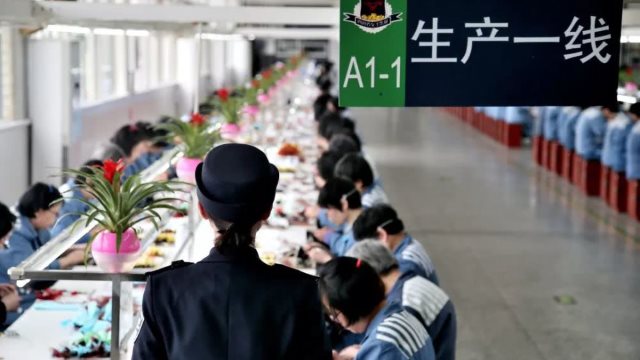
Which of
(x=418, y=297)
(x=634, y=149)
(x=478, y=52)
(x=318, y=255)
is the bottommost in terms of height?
(x=318, y=255)

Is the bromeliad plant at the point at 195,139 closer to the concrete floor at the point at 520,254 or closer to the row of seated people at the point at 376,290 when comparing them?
the row of seated people at the point at 376,290

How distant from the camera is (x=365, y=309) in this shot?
347 centimetres

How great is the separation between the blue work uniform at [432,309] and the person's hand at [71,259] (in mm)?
2189

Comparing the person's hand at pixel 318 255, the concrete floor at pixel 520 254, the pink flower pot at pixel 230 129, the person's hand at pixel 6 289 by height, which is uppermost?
the pink flower pot at pixel 230 129

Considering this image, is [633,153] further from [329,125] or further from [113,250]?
[113,250]

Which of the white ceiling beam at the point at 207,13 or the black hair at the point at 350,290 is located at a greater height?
the white ceiling beam at the point at 207,13

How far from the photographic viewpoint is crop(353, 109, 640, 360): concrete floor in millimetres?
6898

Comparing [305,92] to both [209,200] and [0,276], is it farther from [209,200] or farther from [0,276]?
[209,200]

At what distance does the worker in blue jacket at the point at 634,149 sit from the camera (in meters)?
10.5

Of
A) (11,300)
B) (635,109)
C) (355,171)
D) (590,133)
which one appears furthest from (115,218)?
(590,133)

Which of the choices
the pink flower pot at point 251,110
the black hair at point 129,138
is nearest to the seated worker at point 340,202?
the black hair at point 129,138

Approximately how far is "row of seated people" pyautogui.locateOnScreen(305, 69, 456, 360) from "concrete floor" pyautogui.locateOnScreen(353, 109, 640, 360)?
1.38m

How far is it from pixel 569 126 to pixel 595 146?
3.49ft

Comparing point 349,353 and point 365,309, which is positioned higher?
point 365,309
